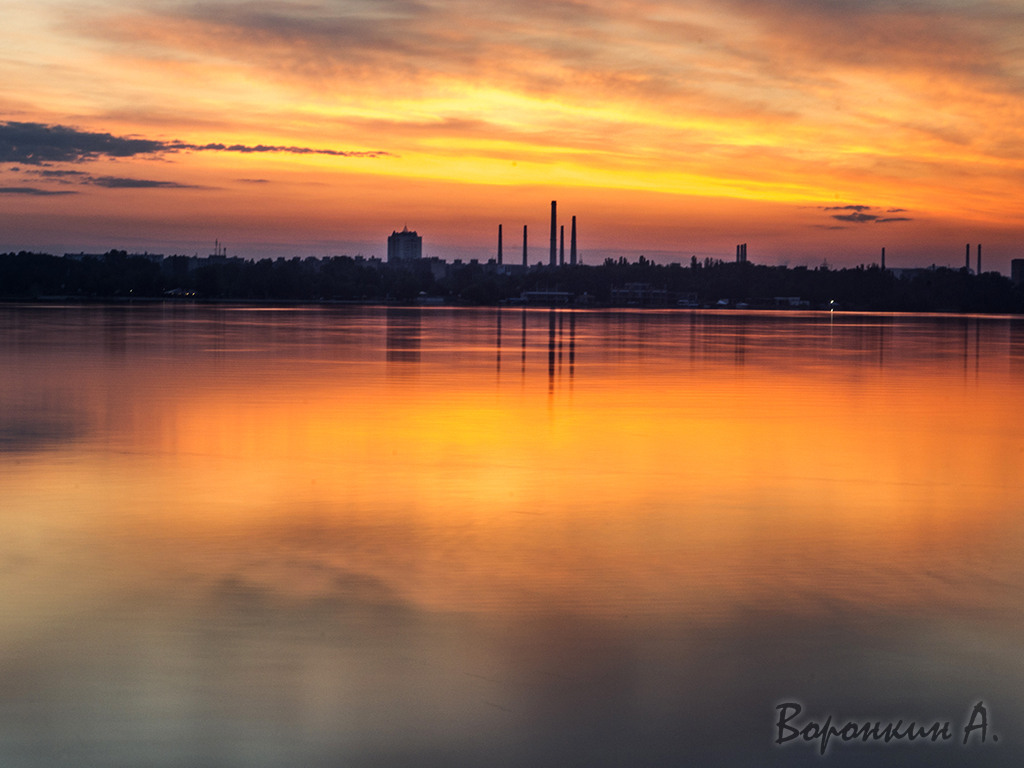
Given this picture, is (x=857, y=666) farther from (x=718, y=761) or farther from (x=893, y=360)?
(x=893, y=360)

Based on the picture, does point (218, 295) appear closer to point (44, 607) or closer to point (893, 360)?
point (893, 360)

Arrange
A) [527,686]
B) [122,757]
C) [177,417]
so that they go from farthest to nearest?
[177,417] < [527,686] < [122,757]

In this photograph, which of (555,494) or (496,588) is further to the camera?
(555,494)

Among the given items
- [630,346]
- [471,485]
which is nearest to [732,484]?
[471,485]

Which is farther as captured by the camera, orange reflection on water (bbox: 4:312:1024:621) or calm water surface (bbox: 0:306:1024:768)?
orange reflection on water (bbox: 4:312:1024:621)

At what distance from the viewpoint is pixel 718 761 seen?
4.74m

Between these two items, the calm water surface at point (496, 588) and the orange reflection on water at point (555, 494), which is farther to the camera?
the orange reflection on water at point (555, 494)

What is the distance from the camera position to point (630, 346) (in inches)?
1671

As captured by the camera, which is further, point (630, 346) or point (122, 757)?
point (630, 346)

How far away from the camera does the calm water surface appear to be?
5.00 m

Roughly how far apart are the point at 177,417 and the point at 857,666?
13002 millimetres

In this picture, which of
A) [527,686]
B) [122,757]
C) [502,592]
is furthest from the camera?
[502,592]

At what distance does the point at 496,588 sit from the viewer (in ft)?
23.6

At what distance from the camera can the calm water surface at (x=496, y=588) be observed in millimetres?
5004
